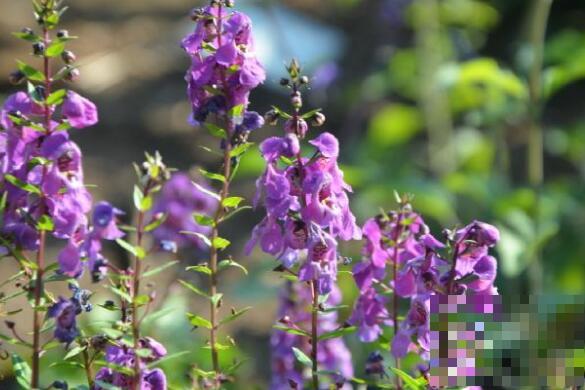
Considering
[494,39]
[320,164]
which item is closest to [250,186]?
[494,39]

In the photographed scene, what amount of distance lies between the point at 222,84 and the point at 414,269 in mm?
461

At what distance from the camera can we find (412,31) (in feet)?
29.5

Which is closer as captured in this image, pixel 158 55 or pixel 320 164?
pixel 320 164

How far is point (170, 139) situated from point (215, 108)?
17.8 ft

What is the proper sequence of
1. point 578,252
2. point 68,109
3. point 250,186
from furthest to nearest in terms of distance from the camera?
point 250,186 < point 578,252 < point 68,109

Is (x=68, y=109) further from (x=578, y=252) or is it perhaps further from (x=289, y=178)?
(x=578, y=252)

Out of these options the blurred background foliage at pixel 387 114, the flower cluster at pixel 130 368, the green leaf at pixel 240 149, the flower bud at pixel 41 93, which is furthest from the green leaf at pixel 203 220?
the blurred background foliage at pixel 387 114

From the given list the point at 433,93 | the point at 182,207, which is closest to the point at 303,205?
the point at 182,207

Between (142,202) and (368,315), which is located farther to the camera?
(368,315)

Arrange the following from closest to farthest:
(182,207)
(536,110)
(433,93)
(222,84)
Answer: (222,84)
(182,207)
(536,110)
(433,93)

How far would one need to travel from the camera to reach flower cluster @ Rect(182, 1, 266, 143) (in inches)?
74.3

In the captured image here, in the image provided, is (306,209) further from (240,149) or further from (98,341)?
(98,341)

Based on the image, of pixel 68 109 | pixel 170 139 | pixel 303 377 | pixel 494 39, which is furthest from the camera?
pixel 494 39

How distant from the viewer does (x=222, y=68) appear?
1908 millimetres
